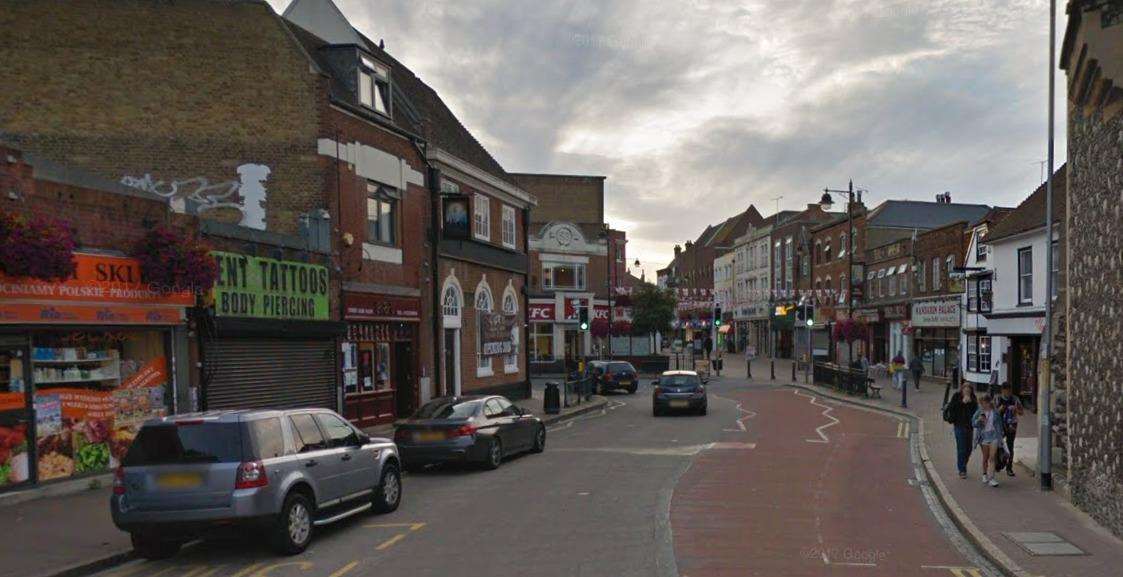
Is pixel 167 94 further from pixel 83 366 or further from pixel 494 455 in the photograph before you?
pixel 494 455

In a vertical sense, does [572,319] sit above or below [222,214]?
below

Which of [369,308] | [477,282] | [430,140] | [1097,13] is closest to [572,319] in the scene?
[477,282]

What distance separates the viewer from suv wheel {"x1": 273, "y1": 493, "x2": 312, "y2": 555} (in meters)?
9.03

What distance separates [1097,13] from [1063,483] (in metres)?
7.07

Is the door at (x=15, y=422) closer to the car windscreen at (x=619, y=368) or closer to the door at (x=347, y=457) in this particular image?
the door at (x=347, y=457)

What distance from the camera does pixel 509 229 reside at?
3091cm

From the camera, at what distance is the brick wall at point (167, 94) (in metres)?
18.8

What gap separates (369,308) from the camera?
2105 centimetres

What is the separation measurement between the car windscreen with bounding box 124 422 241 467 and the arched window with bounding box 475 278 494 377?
19006 mm

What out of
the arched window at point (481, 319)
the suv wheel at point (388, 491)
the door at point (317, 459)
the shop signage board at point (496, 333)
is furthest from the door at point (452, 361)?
the door at point (317, 459)

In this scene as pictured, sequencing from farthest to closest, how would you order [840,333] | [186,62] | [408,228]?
[840,333]
[408,228]
[186,62]

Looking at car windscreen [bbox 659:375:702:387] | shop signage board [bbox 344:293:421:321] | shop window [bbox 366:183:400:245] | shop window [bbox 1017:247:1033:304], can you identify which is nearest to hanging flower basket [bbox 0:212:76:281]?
shop signage board [bbox 344:293:421:321]

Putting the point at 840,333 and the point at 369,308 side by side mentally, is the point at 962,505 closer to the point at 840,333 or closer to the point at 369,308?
the point at 369,308

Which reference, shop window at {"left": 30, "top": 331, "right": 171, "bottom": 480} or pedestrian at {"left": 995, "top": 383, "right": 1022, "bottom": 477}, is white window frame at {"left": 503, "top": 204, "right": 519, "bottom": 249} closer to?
shop window at {"left": 30, "top": 331, "right": 171, "bottom": 480}
